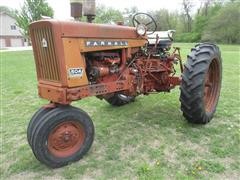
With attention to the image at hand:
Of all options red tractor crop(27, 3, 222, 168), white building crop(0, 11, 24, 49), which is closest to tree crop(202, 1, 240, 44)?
white building crop(0, 11, 24, 49)

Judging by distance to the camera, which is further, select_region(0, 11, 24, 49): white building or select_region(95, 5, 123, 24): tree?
select_region(0, 11, 24, 49): white building

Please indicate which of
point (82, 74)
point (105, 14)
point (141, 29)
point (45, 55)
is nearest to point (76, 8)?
point (45, 55)

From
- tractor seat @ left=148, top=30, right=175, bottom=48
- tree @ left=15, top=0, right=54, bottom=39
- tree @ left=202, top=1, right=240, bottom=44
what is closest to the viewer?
tractor seat @ left=148, top=30, right=175, bottom=48

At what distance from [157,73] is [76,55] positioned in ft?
6.40

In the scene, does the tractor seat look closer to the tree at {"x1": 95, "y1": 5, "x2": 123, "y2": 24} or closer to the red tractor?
the red tractor

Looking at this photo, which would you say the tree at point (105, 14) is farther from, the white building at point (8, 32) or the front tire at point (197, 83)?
the front tire at point (197, 83)

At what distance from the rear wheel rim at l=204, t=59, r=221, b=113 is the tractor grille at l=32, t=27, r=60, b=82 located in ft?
8.78

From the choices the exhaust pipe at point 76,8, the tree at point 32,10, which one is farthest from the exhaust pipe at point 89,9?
the tree at point 32,10

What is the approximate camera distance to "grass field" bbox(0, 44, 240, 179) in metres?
3.28

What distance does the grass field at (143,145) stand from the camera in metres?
3.28

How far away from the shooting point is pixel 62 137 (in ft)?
11.3

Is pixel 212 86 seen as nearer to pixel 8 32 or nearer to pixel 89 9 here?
pixel 89 9

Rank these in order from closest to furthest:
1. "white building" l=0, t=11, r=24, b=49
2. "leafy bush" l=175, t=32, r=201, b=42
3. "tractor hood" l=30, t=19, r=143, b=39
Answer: "tractor hood" l=30, t=19, r=143, b=39
"leafy bush" l=175, t=32, r=201, b=42
"white building" l=0, t=11, r=24, b=49

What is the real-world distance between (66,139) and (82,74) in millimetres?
798
